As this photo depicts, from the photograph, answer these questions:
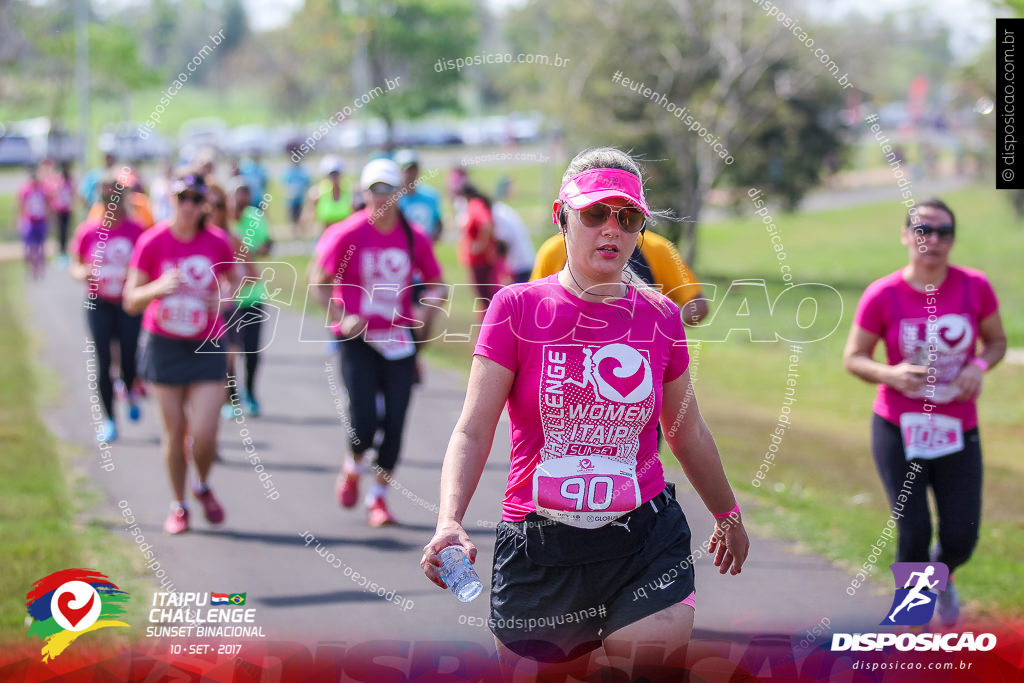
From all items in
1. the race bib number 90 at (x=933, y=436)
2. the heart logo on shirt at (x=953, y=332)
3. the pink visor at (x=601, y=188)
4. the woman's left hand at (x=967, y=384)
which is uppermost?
the pink visor at (x=601, y=188)

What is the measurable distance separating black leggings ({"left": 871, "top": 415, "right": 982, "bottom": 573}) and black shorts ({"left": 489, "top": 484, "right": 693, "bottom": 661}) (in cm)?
219

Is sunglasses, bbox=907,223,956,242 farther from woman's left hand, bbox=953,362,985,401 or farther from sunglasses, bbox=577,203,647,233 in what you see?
sunglasses, bbox=577,203,647,233

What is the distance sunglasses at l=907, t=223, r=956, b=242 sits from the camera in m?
5.03

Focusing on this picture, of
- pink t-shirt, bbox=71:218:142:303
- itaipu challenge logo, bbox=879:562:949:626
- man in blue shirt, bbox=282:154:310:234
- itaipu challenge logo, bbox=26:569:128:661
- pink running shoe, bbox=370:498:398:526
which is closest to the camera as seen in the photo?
itaipu challenge logo, bbox=26:569:128:661

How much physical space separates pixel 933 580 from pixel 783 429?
5288 millimetres

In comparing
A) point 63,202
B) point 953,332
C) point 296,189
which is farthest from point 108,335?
point 63,202

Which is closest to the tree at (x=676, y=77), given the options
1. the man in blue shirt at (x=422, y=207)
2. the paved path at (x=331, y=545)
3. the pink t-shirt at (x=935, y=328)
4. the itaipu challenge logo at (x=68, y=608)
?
the man in blue shirt at (x=422, y=207)

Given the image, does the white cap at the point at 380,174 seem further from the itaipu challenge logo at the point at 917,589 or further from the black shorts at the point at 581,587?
the black shorts at the point at 581,587

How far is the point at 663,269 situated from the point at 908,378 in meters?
1.26

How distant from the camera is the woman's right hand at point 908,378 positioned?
4996mm

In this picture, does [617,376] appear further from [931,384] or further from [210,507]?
[210,507]

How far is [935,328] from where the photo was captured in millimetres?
5125

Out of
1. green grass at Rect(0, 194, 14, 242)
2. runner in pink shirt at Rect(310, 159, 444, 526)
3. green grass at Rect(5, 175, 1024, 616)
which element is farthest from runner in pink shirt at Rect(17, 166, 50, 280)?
runner in pink shirt at Rect(310, 159, 444, 526)

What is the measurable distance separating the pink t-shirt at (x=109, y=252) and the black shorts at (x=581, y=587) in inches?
254
